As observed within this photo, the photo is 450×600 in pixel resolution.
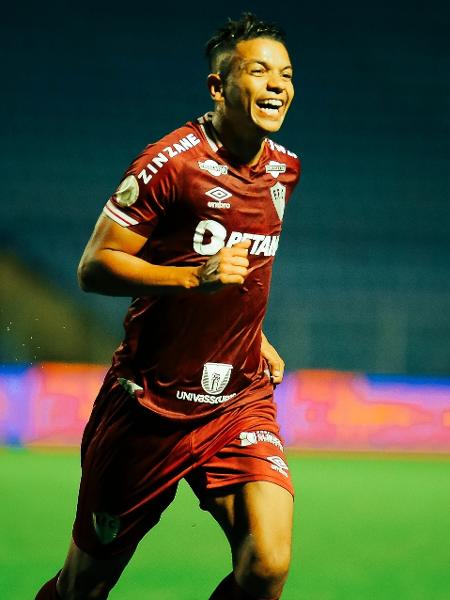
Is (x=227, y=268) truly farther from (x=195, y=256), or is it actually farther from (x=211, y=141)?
(x=211, y=141)

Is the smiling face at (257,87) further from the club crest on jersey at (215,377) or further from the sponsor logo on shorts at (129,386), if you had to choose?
the sponsor logo on shorts at (129,386)

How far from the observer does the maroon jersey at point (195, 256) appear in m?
2.78

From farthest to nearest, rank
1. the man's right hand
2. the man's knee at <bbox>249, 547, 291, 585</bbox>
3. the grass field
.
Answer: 1. the grass field
2. the man's knee at <bbox>249, 547, 291, 585</bbox>
3. the man's right hand

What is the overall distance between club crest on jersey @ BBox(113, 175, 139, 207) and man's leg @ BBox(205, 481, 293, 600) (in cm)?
85

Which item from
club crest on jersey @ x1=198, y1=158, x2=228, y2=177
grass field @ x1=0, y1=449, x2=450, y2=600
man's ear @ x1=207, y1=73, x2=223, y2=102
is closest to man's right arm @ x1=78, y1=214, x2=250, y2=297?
club crest on jersey @ x1=198, y1=158, x2=228, y2=177

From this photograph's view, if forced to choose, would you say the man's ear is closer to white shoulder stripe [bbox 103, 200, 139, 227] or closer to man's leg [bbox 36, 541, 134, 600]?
white shoulder stripe [bbox 103, 200, 139, 227]

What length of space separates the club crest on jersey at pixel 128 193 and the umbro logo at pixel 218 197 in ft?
0.68

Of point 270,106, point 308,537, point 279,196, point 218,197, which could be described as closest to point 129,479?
point 218,197

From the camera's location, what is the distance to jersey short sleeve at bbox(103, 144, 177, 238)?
2744 mm

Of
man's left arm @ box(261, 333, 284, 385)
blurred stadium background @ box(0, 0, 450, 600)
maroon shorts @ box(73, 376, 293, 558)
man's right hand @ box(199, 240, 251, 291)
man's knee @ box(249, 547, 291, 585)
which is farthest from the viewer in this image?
blurred stadium background @ box(0, 0, 450, 600)

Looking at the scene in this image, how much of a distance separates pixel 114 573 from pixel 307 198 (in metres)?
8.89

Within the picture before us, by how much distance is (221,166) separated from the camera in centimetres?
288

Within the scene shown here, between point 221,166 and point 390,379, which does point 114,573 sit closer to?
point 221,166

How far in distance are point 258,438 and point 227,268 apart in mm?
659
